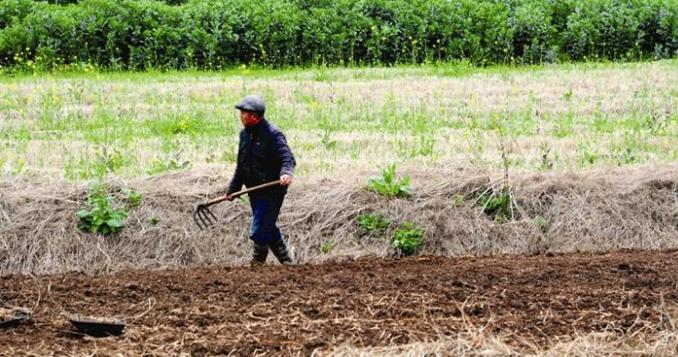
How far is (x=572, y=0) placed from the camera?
63.2 ft

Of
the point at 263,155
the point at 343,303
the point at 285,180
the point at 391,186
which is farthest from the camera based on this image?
the point at 391,186

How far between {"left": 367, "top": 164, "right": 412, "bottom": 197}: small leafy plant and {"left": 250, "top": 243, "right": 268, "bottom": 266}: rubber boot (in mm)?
1300

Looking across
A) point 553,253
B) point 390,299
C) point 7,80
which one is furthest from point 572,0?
point 390,299

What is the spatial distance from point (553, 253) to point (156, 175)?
3314mm

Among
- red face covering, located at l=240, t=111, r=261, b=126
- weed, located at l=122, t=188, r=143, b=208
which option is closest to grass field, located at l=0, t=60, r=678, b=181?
weed, located at l=122, t=188, r=143, b=208

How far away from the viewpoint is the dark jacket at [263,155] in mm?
9070

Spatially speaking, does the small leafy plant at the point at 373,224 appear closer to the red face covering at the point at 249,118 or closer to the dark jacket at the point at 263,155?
the dark jacket at the point at 263,155

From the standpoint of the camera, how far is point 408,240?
9.92 metres

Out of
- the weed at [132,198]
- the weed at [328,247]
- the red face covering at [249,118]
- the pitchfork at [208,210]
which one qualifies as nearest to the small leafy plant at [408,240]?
the weed at [328,247]

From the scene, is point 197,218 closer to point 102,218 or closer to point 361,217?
point 102,218

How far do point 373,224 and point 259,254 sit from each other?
43.8 inches

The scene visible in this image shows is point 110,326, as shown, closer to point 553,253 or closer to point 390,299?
point 390,299

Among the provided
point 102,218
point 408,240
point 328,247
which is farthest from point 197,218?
point 408,240

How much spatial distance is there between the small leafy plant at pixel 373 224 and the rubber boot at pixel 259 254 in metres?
1.02
